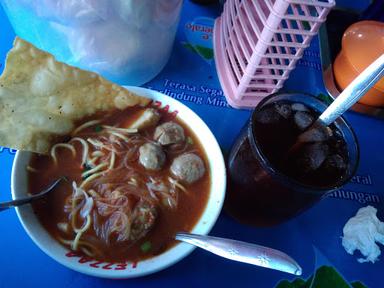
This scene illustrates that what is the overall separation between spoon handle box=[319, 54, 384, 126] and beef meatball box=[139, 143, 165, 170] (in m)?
A: 0.46

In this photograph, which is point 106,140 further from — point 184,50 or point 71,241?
point 184,50

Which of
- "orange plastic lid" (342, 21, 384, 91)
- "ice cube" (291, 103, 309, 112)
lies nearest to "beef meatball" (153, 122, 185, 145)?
"ice cube" (291, 103, 309, 112)

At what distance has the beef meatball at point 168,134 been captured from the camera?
105cm

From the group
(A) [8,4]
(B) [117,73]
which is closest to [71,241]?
(B) [117,73]

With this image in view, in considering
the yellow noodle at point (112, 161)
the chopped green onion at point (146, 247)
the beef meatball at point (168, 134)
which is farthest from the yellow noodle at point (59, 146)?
the chopped green onion at point (146, 247)

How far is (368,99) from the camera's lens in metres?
1.40

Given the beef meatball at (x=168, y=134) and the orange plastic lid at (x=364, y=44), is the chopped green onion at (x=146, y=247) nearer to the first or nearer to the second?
the beef meatball at (x=168, y=134)

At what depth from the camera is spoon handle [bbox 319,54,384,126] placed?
0.67m

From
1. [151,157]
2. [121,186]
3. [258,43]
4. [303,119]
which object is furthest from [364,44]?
[121,186]

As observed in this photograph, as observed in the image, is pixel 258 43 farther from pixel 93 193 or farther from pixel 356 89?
pixel 93 193

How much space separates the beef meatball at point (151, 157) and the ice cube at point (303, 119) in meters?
0.40

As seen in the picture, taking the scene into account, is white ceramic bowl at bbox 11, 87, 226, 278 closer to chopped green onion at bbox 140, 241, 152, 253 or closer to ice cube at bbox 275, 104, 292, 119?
chopped green onion at bbox 140, 241, 152, 253

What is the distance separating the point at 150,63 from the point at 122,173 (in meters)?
0.44

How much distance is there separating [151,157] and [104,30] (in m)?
0.40
